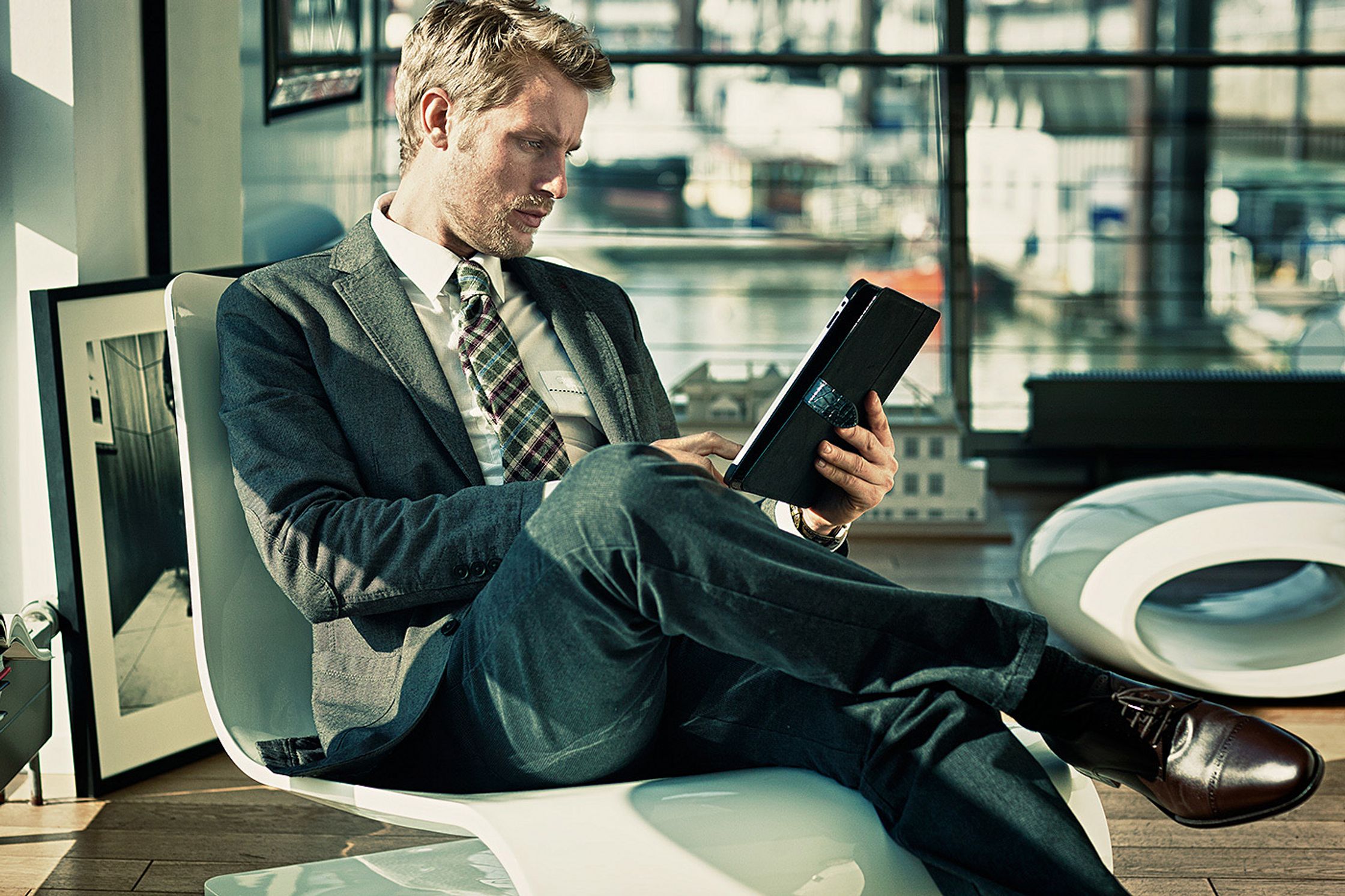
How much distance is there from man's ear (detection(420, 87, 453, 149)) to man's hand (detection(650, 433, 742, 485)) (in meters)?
0.51

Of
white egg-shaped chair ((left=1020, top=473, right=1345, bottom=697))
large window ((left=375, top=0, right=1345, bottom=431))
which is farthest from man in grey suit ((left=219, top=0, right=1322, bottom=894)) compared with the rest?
large window ((left=375, top=0, right=1345, bottom=431))

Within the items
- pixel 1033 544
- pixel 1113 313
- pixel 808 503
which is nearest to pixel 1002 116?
pixel 1113 313

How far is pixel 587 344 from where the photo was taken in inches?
66.5

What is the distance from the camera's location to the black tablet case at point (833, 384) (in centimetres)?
140

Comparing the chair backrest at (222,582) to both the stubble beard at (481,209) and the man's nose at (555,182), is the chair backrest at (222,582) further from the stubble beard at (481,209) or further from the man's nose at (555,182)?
the man's nose at (555,182)

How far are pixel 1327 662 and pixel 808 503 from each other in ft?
4.36

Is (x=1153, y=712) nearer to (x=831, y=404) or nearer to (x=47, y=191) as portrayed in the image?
(x=831, y=404)

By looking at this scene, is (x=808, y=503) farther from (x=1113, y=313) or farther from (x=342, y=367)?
(x=1113, y=313)

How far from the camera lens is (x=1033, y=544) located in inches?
101

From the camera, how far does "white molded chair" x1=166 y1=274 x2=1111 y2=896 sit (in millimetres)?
1170

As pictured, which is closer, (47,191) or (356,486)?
(356,486)

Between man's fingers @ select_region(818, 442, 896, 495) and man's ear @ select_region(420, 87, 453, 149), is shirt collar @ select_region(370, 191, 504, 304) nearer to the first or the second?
man's ear @ select_region(420, 87, 453, 149)

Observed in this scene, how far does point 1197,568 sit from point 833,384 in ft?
4.32

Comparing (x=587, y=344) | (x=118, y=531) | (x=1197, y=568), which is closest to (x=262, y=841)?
(x=118, y=531)
